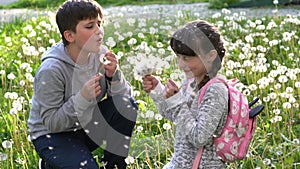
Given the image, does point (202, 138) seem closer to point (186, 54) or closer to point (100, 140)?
point (186, 54)

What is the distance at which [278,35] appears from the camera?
17.9ft

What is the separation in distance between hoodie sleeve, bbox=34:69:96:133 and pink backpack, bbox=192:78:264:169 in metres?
0.68

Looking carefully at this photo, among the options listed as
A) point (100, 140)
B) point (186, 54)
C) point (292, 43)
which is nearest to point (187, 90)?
point (186, 54)

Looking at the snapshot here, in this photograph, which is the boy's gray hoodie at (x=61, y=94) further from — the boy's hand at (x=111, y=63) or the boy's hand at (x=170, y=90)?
the boy's hand at (x=170, y=90)

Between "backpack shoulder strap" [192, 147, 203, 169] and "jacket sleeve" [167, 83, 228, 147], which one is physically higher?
"jacket sleeve" [167, 83, 228, 147]

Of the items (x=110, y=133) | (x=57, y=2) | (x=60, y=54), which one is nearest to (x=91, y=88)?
(x=60, y=54)

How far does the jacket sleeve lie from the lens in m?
2.61

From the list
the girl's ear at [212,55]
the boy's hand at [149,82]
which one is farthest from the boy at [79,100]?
the girl's ear at [212,55]

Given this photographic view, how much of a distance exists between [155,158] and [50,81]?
644 mm

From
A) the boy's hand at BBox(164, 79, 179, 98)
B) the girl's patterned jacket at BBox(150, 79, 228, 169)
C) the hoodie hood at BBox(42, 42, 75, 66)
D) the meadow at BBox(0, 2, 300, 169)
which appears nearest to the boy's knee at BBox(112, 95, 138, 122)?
the meadow at BBox(0, 2, 300, 169)

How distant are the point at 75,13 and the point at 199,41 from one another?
74 centimetres

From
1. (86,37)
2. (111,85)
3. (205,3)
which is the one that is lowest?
(205,3)

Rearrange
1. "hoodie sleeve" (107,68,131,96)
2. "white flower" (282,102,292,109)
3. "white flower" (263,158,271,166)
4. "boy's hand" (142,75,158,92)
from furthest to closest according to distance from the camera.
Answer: "white flower" (282,102,292,109) < "hoodie sleeve" (107,68,131,96) < "white flower" (263,158,271,166) < "boy's hand" (142,75,158,92)

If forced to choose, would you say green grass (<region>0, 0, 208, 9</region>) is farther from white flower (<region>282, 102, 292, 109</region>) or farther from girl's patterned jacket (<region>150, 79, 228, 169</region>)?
girl's patterned jacket (<region>150, 79, 228, 169</region>)
